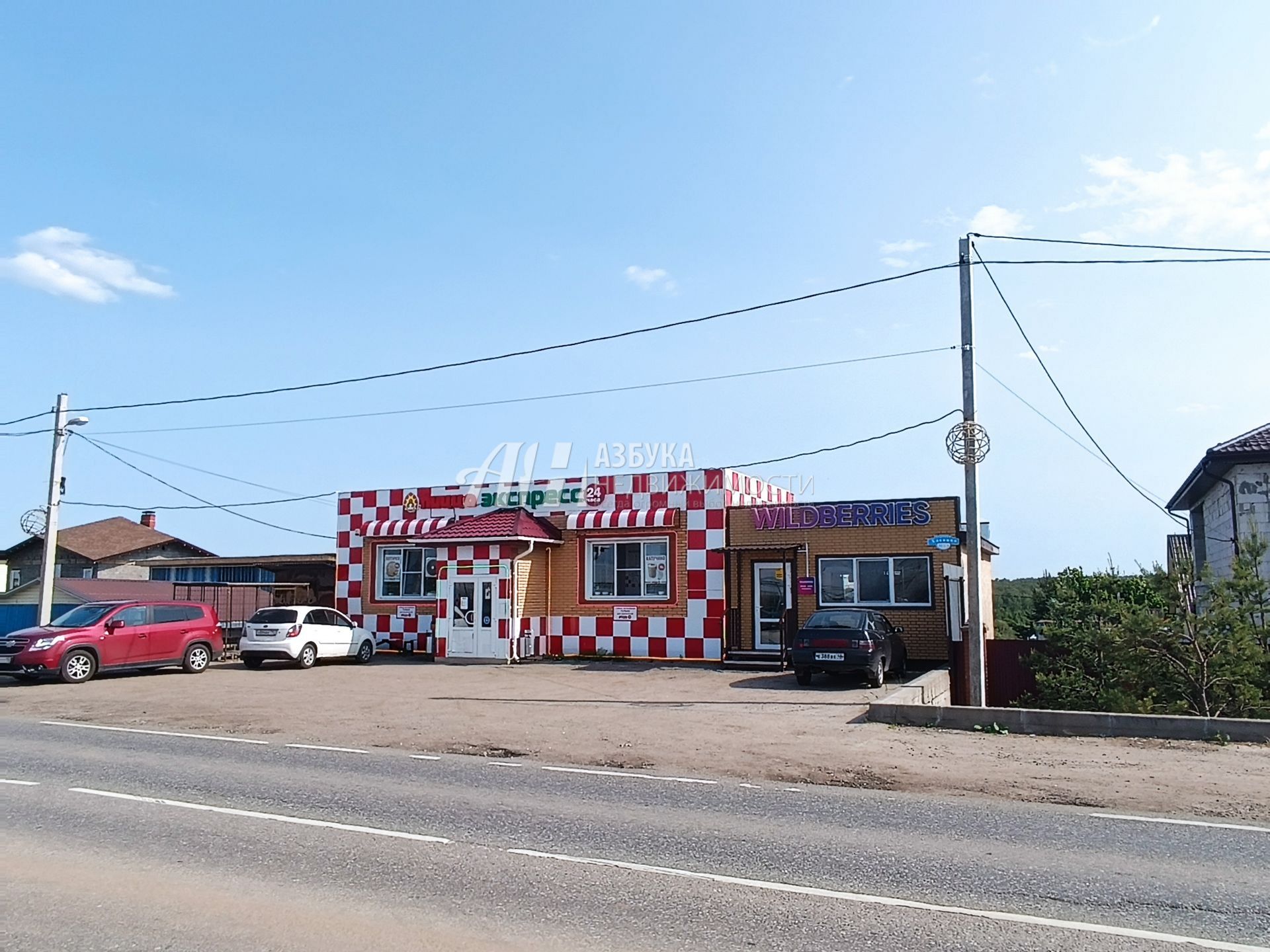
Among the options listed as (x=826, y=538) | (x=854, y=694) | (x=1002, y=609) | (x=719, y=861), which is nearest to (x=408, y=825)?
(x=719, y=861)

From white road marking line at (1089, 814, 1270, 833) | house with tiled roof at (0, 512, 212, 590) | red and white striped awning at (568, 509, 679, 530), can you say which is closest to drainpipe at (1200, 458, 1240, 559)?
red and white striped awning at (568, 509, 679, 530)

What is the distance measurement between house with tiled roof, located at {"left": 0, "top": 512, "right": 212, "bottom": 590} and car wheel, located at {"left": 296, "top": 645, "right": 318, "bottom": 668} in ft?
67.2

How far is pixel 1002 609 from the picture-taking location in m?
51.0

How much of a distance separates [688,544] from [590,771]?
1370cm

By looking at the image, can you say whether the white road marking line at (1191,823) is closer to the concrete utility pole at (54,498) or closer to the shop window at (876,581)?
the shop window at (876,581)

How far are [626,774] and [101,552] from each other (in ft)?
129

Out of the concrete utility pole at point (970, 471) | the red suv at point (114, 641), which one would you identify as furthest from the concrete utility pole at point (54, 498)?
the concrete utility pole at point (970, 471)

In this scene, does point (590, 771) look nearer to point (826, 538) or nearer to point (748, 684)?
point (748, 684)

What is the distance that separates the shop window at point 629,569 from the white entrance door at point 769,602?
215 cm

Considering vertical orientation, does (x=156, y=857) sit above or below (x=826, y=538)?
below

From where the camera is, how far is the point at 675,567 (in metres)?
23.6

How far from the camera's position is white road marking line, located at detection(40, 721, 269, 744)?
12328 mm

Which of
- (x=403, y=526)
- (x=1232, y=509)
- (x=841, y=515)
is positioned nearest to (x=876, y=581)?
(x=841, y=515)

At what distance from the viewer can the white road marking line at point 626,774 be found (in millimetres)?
9547
